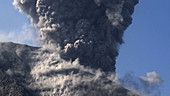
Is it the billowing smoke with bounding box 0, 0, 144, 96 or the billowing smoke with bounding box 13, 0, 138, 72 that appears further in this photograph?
the billowing smoke with bounding box 13, 0, 138, 72

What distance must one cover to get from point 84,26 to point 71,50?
5.91m

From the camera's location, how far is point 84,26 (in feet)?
224

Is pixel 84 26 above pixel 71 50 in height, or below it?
above

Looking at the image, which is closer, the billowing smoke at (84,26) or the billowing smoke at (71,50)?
the billowing smoke at (71,50)

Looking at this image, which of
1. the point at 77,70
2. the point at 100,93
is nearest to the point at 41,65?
the point at 77,70

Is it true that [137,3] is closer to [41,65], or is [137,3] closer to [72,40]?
[72,40]

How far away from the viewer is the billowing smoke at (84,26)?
222 feet

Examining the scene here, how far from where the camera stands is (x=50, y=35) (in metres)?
69.4

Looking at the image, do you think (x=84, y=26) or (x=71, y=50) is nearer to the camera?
(x=71, y=50)

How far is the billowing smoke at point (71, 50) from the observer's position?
64000 mm

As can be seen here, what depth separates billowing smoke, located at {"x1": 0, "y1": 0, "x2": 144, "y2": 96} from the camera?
64000 millimetres

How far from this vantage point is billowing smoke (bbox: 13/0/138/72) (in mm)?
67688

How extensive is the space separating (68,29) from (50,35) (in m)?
4.15

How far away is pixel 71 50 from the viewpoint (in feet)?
219
